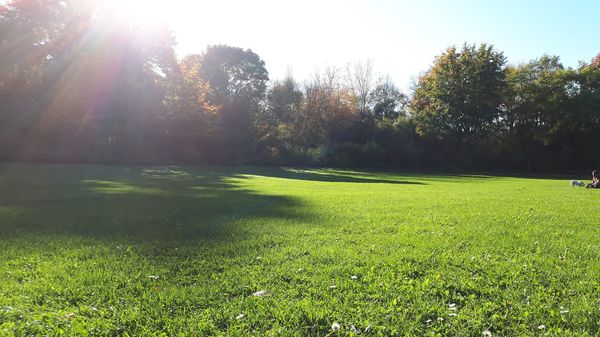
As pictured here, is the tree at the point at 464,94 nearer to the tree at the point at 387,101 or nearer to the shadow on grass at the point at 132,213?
the tree at the point at 387,101

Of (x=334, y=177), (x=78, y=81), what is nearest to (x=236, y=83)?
(x=78, y=81)

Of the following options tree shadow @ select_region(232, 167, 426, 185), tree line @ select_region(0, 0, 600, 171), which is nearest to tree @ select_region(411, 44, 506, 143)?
tree line @ select_region(0, 0, 600, 171)

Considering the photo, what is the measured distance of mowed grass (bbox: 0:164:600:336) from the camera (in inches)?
118

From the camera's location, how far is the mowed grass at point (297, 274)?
118 inches

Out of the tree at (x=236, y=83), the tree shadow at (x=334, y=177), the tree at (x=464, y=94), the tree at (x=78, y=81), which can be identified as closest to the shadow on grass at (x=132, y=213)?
the tree shadow at (x=334, y=177)

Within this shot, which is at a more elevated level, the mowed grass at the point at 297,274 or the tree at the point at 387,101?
the tree at the point at 387,101

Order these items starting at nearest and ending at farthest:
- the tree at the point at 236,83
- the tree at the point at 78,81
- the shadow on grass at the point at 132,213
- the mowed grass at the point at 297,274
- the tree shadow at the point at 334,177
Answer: the mowed grass at the point at 297,274 < the shadow on grass at the point at 132,213 < the tree shadow at the point at 334,177 < the tree at the point at 78,81 < the tree at the point at 236,83

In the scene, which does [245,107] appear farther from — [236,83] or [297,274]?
[297,274]

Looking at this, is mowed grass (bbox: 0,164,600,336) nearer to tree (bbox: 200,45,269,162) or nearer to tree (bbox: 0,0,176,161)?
tree (bbox: 0,0,176,161)

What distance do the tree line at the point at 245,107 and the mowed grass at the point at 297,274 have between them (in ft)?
72.0

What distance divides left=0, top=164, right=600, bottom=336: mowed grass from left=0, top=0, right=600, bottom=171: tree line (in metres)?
21.9

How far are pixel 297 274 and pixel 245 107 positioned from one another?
124 ft

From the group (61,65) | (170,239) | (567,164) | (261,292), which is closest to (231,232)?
(170,239)

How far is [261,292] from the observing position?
3586 millimetres
